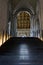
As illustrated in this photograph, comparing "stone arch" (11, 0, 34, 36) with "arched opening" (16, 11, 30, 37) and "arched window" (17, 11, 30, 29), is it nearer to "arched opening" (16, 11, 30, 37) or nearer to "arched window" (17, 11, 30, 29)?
"arched opening" (16, 11, 30, 37)

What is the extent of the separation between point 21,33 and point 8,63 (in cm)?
3055

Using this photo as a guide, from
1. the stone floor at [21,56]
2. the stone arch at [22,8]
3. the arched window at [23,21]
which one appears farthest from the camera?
the arched window at [23,21]

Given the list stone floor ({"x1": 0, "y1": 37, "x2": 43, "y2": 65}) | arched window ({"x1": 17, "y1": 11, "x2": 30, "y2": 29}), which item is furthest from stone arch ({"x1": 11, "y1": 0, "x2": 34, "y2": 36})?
stone floor ({"x1": 0, "y1": 37, "x2": 43, "y2": 65})

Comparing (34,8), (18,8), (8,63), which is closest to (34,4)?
(34,8)

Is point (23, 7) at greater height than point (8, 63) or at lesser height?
greater

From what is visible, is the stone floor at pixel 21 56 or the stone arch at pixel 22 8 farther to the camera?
the stone arch at pixel 22 8

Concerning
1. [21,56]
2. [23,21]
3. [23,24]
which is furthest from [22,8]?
[21,56]

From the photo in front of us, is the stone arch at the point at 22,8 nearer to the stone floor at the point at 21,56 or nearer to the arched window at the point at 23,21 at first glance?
the arched window at the point at 23,21

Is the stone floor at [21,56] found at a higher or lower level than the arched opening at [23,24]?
lower

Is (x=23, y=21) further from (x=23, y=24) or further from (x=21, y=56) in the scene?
(x=21, y=56)

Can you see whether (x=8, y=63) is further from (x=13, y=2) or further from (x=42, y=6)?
(x=13, y=2)

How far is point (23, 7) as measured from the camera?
1109 inches

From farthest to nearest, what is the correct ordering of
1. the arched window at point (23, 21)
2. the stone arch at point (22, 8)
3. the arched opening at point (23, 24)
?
the arched window at point (23, 21)
the arched opening at point (23, 24)
the stone arch at point (22, 8)

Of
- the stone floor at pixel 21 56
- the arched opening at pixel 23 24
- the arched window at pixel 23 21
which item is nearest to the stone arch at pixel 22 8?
the arched opening at pixel 23 24
